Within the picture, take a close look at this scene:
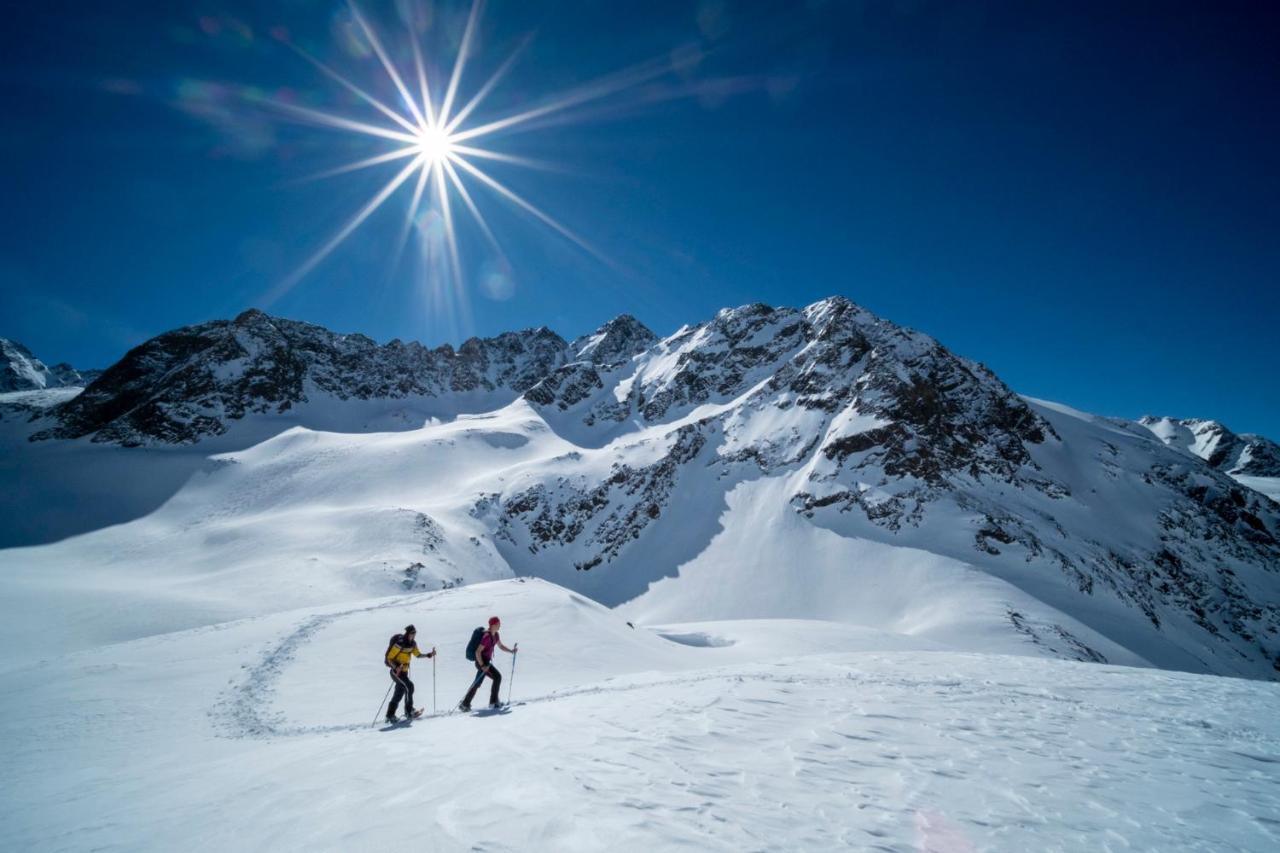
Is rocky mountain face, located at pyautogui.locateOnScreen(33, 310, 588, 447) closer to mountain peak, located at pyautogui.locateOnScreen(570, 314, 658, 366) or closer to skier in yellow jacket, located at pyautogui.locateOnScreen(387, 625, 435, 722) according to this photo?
mountain peak, located at pyautogui.locateOnScreen(570, 314, 658, 366)

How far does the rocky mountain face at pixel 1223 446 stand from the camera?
154 meters

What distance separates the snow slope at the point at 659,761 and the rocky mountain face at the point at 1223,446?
657 ft

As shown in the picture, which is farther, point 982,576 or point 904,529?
point 904,529

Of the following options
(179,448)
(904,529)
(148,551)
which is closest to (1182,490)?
(904,529)

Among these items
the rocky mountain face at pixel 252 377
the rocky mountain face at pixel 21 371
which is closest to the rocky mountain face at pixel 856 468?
the rocky mountain face at pixel 252 377

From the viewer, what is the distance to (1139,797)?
6031 millimetres

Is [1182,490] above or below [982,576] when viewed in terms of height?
above

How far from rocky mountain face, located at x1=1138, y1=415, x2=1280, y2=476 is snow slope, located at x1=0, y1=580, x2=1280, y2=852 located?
200m

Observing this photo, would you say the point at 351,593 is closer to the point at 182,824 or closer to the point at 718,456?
the point at 182,824

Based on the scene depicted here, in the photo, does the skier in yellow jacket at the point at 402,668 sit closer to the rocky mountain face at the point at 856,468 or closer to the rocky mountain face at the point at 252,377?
the rocky mountain face at the point at 856,468

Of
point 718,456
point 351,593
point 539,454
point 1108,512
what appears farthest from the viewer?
point 539,454

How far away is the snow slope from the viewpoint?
15.9 ft

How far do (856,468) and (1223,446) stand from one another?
626 feet

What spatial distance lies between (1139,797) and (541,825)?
7137 mm
